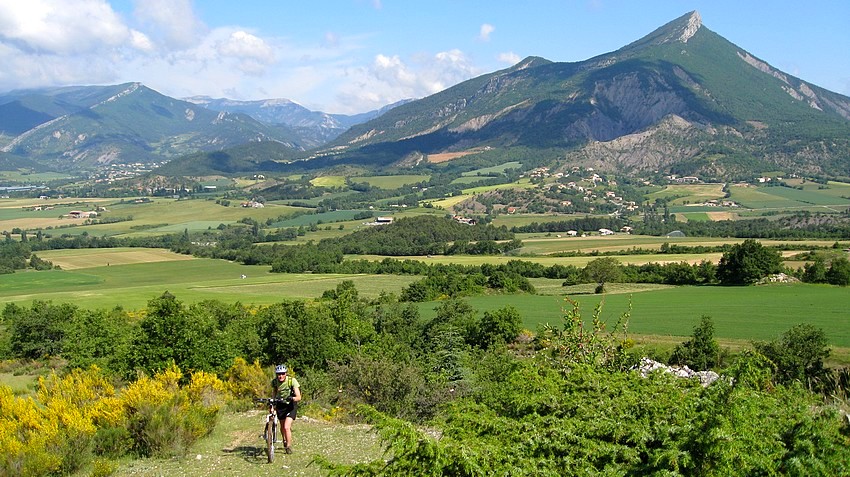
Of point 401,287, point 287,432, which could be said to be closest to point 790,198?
point 401,287

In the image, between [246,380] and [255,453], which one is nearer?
[255,453]

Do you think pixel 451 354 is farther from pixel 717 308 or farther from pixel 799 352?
pixel 717 308

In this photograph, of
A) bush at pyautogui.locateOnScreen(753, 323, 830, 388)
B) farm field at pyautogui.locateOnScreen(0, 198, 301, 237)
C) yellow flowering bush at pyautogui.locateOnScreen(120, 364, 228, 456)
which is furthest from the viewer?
farm field at pyautogui.locateOnScreen(0, 198, 301, 237)

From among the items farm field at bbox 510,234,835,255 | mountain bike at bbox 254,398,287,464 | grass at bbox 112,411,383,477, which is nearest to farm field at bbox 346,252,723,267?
farm field at bbox 510,234,835,255

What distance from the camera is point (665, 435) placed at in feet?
24.5

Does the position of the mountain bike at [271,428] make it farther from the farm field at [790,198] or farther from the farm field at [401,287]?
the farm field at [790,198]

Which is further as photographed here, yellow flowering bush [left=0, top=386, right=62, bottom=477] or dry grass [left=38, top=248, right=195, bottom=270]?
dry grass [left=38, top=248, right=195, bottom=270]

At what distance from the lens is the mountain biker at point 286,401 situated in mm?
13203

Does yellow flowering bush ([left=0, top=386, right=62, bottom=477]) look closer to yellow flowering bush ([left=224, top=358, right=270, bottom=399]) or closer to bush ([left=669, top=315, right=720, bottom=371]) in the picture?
yellow flowering bush ([left=224, top=358, right=270, bottom=399])

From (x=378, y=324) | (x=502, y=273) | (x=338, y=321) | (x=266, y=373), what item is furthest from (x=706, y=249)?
(x=266, y=373)

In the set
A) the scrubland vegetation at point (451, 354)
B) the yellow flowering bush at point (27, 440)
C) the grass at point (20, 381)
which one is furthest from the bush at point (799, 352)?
the grass at point (20, 381)

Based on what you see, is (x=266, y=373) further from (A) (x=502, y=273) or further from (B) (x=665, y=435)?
(A) (x=502, y=273)

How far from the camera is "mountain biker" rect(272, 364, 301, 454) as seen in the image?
13.2 m

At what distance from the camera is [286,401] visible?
43.1 feet
